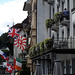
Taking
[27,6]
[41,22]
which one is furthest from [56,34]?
[27,6]

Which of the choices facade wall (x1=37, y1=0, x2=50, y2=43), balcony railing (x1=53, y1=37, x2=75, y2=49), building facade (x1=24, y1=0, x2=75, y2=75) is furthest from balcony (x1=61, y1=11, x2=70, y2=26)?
facade wall (x1=37, y1=0, x2=50, y2=43)

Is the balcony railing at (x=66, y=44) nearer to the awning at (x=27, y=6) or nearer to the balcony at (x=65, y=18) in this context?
the balcony at (x=65, y=18)

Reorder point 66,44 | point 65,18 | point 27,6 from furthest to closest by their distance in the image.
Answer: point 27,6, point 65,18, point 66,44

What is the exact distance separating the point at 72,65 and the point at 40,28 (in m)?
17.1

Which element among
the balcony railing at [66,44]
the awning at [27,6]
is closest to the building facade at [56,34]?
the balcony railing at [66,44]

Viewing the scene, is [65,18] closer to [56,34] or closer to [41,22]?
[56,34]

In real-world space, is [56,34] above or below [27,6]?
below

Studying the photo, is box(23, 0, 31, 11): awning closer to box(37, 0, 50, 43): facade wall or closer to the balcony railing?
box(37, 0, 50, 43): facade wall

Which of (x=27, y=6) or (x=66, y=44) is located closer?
(x=66, y=44)

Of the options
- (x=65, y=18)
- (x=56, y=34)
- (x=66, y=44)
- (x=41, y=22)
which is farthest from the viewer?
(x=41, y=22)

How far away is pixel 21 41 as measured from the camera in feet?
159

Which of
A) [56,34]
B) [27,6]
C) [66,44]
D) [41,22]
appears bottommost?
[66,44]

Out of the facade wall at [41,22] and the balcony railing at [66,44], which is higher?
the facade wall at [41,22]

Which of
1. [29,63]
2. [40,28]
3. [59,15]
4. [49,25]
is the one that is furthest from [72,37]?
[29,63]
